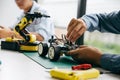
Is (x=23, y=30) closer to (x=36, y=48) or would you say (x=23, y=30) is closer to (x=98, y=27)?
(x=36, y=48)

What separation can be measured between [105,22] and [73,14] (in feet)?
4.12

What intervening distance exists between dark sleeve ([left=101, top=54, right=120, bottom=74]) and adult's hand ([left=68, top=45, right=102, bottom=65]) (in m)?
0.03

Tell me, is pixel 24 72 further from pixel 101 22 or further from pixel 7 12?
pixel 7 12

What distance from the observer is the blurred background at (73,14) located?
6.59 feet

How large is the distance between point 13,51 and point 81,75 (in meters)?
0.63

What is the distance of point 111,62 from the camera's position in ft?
2.79

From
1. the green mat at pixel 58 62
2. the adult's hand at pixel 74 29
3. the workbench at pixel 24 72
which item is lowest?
the green mat at pixel 58 62

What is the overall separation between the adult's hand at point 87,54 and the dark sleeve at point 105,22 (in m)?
0.30

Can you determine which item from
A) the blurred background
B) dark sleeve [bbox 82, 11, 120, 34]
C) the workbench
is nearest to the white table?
the workbench

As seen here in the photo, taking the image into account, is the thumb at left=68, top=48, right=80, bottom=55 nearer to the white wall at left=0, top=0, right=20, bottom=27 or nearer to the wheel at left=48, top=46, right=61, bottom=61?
the wheel at left=48, top=46, right=61, bottom=61

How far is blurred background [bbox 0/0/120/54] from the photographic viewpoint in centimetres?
201

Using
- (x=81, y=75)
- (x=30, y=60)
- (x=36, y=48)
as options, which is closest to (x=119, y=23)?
(x=36, y=48)

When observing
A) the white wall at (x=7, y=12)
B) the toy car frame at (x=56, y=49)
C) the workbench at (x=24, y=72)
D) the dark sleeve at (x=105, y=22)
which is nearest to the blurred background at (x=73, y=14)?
the white wall at (x=7, y=12)

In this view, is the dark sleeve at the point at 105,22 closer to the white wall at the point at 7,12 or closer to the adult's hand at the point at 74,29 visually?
the adult's hand at the point at 74,29
